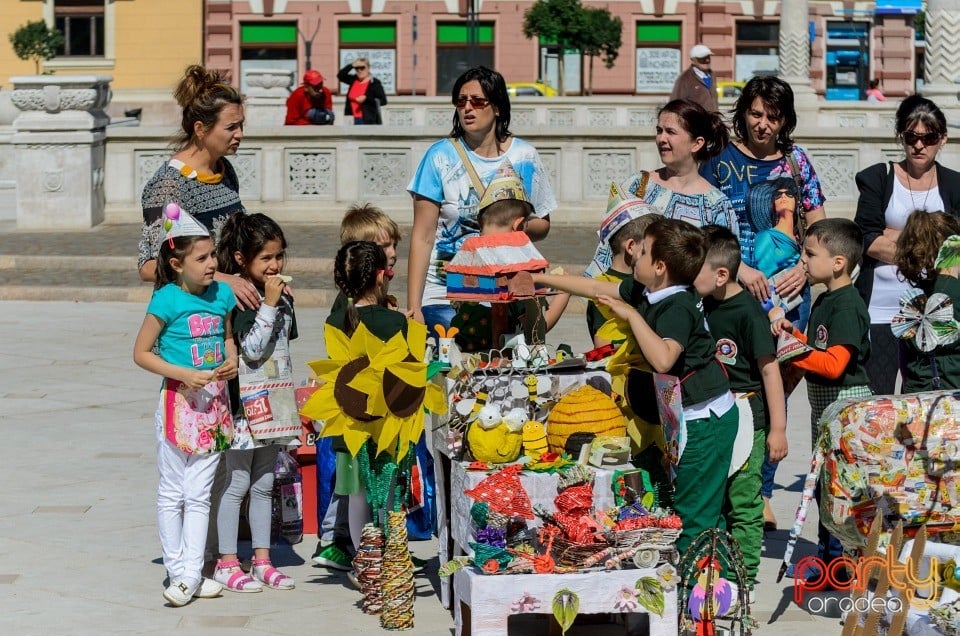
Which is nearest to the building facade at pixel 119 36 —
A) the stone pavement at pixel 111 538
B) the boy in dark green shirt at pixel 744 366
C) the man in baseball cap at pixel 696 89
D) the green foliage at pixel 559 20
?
the green foliage at pixel 559 20

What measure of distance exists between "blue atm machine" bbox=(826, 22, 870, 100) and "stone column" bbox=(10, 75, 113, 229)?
34322 mm

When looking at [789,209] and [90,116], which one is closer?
[789,209]

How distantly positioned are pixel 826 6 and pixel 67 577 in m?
46.0

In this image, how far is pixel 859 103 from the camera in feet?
107

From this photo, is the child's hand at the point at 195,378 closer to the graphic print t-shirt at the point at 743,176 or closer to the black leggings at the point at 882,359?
the graphic print t-shirt at the point at 743,176

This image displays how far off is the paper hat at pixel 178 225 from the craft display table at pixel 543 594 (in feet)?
5.80

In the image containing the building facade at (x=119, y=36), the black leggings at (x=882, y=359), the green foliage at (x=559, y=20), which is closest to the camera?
the black leggings at (x=882, y=359)

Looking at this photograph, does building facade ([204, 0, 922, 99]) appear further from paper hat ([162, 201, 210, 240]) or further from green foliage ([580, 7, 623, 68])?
paper hat ([162, 201, 210, 240])

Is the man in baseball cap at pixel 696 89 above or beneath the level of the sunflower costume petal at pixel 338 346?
above

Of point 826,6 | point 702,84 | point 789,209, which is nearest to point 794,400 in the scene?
point 789,209

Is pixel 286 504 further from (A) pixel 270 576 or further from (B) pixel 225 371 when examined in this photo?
(B) pixel 225 371

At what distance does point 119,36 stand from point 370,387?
1760 inches

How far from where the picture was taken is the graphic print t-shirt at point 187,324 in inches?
248

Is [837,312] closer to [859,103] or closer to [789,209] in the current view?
[789,209]
